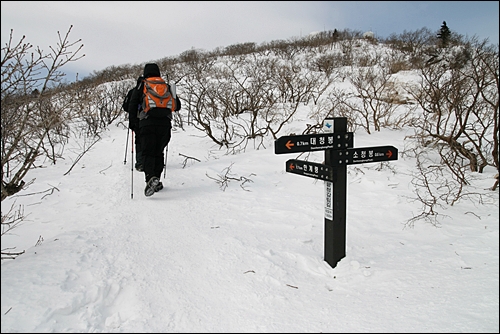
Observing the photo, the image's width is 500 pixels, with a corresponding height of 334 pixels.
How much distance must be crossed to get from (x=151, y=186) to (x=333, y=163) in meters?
2.57

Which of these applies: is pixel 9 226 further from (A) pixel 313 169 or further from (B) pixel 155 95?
(A) pixel 313 169

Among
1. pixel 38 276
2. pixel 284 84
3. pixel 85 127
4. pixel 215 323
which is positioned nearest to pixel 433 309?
pixel 215 323

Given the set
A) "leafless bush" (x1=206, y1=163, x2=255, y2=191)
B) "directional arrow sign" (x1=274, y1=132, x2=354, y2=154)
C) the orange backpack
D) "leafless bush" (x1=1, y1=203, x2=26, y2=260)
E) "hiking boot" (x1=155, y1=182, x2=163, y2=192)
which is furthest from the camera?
"leafless bush" (x1=206, y1=163, x2=255, y2=191)

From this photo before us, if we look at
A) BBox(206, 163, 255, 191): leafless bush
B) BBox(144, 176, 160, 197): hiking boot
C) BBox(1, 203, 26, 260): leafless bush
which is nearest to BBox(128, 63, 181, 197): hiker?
BBox(144, 176, 160, 197): hiking boot

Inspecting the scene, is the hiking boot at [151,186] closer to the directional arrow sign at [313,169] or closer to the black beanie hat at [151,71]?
the black beanie hat at [151,71]

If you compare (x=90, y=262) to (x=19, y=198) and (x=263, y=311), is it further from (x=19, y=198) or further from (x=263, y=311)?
(x=19, y=198)

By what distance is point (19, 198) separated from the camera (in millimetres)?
4273

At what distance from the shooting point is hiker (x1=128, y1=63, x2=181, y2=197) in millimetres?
4492

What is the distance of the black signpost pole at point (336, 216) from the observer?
116 inches

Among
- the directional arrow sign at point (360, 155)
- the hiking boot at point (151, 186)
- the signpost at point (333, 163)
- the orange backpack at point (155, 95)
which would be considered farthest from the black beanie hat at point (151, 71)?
the directional arrow sign at point (360, 155)

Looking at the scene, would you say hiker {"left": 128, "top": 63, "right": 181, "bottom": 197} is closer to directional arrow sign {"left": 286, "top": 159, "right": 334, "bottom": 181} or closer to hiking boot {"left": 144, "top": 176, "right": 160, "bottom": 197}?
hiking boot {"left": 144, "top": 176, "right": 160, "bottom": 197}

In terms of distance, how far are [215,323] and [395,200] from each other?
2.93 m

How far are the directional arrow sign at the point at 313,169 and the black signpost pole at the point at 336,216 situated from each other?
0.17 feet

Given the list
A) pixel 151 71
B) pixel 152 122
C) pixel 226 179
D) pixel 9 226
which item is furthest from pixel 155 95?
pixel 9 226
